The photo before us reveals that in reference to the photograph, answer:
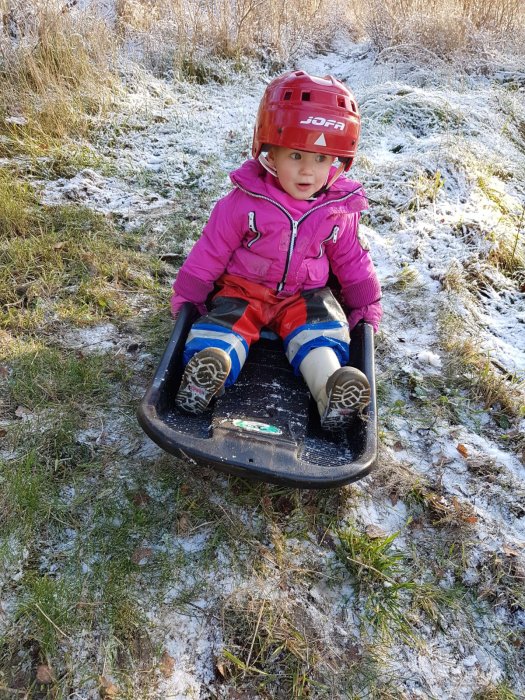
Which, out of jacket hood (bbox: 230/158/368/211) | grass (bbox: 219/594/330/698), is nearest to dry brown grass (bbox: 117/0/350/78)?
jacket hood (bbox: 230/158/368/211)

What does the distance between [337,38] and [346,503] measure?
6.84 meters

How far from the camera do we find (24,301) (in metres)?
3.16

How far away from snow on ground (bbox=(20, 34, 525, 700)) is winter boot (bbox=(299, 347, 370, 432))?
14.8 inches

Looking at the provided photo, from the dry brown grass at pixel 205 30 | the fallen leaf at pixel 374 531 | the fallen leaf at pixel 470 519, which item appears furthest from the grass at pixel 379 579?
the dry brown grass at pixel 205 30

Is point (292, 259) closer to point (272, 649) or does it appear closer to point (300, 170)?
point (300, 170)

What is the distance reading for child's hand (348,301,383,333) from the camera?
2791mm

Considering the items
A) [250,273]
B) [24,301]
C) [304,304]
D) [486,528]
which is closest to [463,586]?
[486,528]

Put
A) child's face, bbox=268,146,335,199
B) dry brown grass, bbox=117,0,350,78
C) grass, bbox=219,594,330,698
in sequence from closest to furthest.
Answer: grass, bbox=219,594,330,698, child's face, bbox=268,146,335,199, dry brown grass, bbox=117,0,350,78

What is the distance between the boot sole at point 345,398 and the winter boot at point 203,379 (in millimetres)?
447

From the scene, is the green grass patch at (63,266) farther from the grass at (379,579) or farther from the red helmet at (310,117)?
the grass at (379,579)

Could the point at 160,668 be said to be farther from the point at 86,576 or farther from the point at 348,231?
the point at 348,231

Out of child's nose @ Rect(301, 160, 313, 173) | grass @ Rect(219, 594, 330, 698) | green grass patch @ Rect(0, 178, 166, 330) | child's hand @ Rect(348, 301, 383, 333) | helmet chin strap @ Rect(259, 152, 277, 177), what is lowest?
grass @ Rect(219, 594, 330, 698)

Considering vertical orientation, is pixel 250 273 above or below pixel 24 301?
above

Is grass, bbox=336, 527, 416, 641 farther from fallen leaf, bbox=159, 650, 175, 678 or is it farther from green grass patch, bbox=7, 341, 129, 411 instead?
green grass patch, bbox=7, 341, 129, 411
